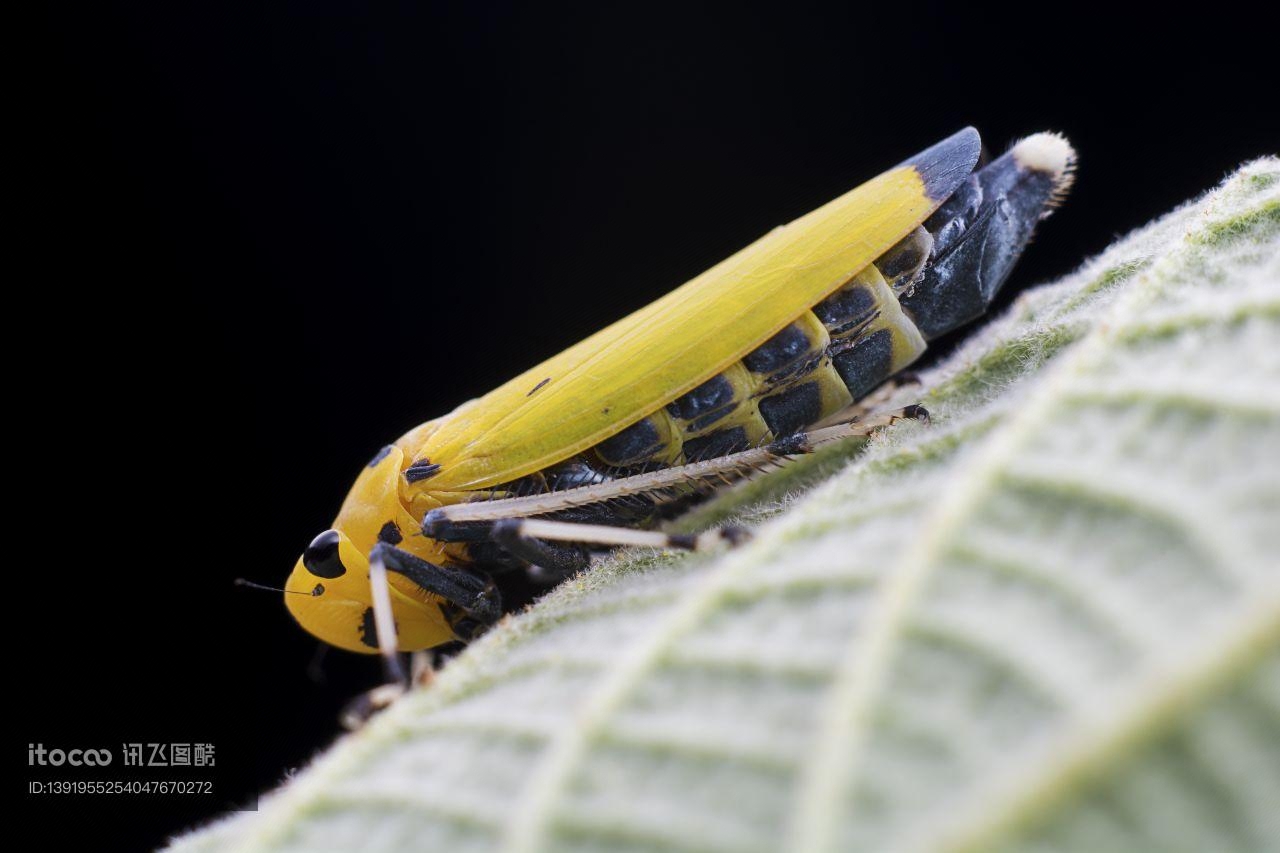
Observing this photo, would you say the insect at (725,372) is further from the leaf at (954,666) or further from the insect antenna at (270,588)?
the leaf at (954,666)

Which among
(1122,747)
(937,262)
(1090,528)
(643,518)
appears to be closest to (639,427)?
(643,518)

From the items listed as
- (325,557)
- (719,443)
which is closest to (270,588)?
(325,557)

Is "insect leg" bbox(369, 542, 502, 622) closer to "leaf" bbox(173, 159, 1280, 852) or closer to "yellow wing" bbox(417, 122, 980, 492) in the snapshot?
"yellow wing" bbox(417, 122, 980, 492)

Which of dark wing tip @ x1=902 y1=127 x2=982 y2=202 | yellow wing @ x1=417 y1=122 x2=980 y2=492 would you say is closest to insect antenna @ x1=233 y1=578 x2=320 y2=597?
yellow wing @ x1=417 y1=122 x2=980 y2=492

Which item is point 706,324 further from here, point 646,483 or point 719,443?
point 646,483

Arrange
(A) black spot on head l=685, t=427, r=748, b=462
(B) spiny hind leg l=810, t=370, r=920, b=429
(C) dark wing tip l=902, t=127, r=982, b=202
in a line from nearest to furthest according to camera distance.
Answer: (C) dark wing tip l=902, t=127, r=982, b=202 → (A) black spot on head l=685, t=427, r=748, b=462 → (B) spiny hind leg l=810, t=370, r=920, b=429

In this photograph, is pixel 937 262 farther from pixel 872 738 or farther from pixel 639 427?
pixel 872 738
